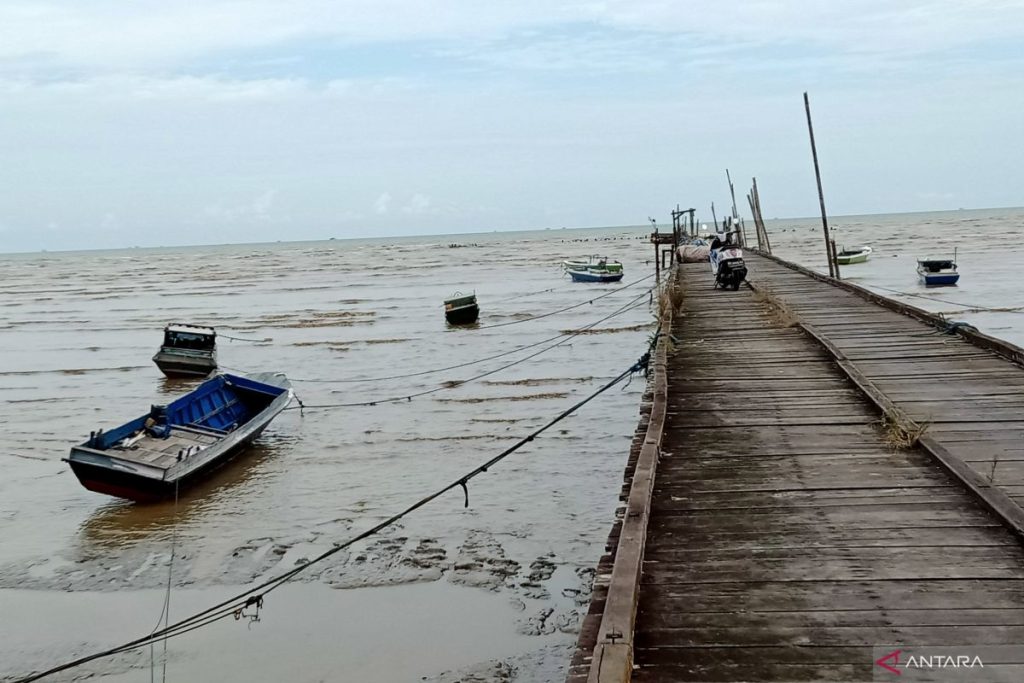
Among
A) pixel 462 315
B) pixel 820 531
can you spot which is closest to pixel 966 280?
pixel 462 315

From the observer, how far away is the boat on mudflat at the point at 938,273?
42781 mm

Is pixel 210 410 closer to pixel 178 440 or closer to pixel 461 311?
pixel 178 440

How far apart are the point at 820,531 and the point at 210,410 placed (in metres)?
14.7

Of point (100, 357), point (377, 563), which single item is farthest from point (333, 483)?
point (100, 357)

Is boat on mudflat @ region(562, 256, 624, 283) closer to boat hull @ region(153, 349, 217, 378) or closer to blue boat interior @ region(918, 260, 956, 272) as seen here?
blue boat interior @ region(918, 260, 956, 272)

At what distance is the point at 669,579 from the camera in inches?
203

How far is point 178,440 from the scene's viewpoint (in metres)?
15.7

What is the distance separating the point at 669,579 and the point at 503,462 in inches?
395

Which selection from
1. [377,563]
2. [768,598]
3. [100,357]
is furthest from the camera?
[100,357]

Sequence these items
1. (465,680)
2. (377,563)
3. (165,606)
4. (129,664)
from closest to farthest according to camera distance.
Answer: (465,680), (129,664), (165,606), (377,563)

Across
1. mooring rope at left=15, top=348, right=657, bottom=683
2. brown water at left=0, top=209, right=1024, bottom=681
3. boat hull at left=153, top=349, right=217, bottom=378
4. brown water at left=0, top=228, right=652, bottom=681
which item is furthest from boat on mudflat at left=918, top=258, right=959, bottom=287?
mooring rope at left=15, top=348, right=657, bottom=683

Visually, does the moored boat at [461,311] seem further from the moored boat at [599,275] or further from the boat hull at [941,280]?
the boat hull at [941,280]

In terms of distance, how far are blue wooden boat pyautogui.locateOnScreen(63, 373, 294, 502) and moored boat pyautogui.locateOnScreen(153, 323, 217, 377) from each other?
316 inches

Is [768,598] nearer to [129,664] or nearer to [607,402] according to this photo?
[129,664]
